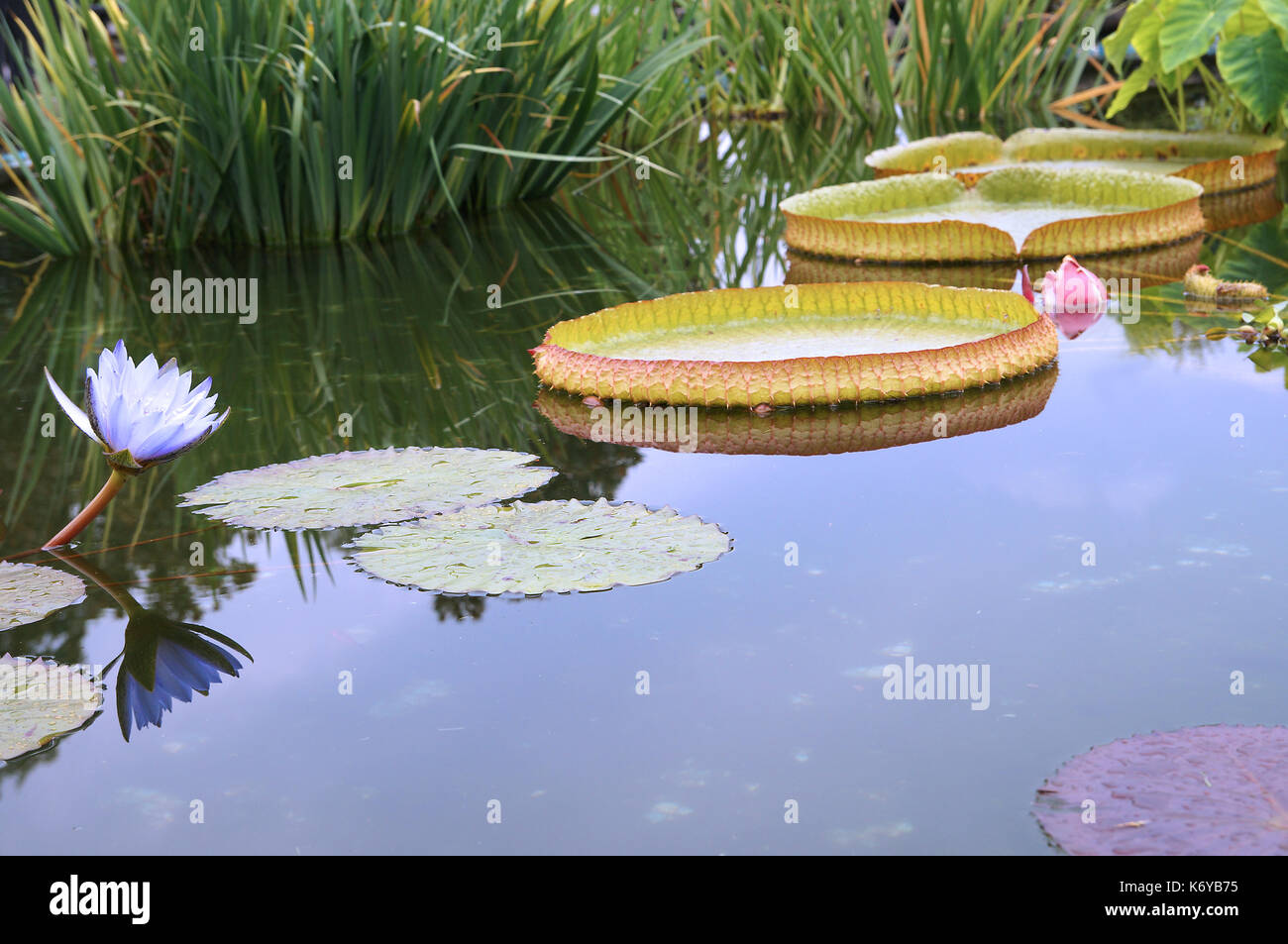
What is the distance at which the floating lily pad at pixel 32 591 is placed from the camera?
2.11 m

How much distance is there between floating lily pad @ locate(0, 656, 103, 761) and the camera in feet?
5.68

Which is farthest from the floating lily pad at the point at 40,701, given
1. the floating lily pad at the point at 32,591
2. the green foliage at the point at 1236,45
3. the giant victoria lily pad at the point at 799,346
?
the green foliage at the point at 1236,45

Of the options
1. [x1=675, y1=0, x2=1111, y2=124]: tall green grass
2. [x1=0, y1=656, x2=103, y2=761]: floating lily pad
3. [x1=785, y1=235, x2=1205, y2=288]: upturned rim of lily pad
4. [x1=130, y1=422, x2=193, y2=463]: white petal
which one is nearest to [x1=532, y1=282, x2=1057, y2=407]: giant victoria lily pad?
[x1=785, y1=235, x2=1205, y2=288]: upturned rim of lily pad

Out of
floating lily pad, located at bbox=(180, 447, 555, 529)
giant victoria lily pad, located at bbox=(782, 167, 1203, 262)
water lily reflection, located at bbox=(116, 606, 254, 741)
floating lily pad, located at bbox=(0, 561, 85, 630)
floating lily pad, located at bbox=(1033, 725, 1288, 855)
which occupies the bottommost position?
water lily reflection, located at bbox=(116, 606, 254, 741)

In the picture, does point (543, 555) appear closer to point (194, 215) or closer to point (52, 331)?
point (52, 331)

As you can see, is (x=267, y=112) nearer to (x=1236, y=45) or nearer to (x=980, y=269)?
(x=980, y=269)

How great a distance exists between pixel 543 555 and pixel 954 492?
29.8 inches

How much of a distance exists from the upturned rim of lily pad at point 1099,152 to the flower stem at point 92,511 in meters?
3.95

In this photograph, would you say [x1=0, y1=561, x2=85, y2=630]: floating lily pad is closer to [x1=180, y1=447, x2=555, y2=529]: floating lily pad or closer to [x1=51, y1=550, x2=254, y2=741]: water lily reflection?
[x1=51, y1=550, x2=254, y2=741]: water lily reflection

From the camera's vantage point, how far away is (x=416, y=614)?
212 centimetres

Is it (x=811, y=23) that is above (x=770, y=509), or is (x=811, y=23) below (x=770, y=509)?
above

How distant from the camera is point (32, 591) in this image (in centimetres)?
219

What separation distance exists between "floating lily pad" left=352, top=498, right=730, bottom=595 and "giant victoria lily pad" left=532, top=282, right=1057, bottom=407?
0.67 meters
